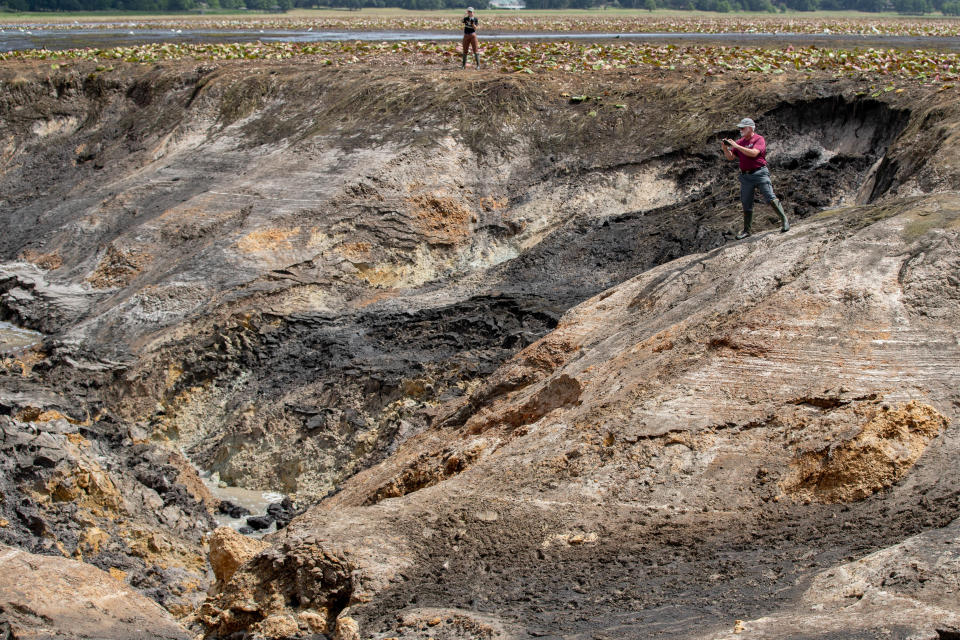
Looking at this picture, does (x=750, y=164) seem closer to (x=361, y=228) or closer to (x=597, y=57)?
(x=361, y=228)

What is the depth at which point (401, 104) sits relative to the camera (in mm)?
18922

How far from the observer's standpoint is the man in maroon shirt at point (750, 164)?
1000 cm

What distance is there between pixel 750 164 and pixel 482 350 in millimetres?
4451

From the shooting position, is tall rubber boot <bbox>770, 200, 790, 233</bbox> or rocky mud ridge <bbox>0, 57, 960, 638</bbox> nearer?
rocky mud ridge <bbox>0, 57, 960, 638</bbox>

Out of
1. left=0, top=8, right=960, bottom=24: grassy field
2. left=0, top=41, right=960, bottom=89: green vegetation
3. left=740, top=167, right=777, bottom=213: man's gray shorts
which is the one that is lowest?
left=740, top=167, right=777, bottom=213: man's gray shorts

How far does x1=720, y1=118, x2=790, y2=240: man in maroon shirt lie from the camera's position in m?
10.0

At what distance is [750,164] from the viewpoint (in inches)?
404

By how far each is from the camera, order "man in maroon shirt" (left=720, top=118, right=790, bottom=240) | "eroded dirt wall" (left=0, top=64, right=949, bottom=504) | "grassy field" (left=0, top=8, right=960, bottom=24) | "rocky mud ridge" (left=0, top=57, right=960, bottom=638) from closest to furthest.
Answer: "rocky mud ridge" (left=0, top=57, right=960, bottom=638), "man in maroon shirt" (left=720, top=118, right=790, bottom=240), "eroded dirt wall" (left=0, top=64, right=949, bottom=504), "grassy field" (left=0, top=8, right=960, bottom=24)

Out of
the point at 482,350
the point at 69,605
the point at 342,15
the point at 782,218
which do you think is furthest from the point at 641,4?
the point at 69,605

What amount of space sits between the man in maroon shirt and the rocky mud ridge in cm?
68

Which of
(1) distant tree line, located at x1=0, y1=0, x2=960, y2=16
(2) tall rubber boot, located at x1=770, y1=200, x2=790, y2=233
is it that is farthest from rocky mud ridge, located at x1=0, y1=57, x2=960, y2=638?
(1) distant tree line, located at x1=0, y1=0, x2=960, y2=16

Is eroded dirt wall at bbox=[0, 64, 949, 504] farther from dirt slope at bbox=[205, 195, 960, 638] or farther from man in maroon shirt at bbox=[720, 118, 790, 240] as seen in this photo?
dirt slope at bbox=[205, 195, 960, 638]

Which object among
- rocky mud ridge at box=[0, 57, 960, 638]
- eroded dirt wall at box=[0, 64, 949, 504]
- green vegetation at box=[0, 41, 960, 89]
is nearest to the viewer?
rocky mud ridge at box=[0, 57, 960, 638]

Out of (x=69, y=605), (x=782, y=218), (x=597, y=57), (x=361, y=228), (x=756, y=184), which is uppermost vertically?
(x=597, y=57)
